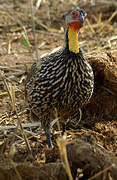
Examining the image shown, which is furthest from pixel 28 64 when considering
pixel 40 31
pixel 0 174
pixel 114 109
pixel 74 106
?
pixel 0 174

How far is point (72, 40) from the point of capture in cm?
316

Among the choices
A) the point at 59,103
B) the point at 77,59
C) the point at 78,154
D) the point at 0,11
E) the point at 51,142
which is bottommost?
the point at 51,142

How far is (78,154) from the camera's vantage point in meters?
2.67

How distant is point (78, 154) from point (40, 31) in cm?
383

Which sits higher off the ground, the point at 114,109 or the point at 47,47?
the point at 47,47

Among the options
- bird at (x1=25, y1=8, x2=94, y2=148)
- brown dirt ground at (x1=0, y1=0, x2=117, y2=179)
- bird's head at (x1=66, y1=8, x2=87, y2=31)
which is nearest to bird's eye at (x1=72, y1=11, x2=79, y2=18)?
bird's head at (x1=66, y1=8, x2=87, y2=31)

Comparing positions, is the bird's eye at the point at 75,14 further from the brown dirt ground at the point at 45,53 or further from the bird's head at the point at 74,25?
the brown dirt ground at the point at 45,53

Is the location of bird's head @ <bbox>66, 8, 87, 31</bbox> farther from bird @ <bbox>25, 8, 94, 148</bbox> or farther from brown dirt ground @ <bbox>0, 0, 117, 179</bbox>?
brown dirt ground @ <bbox>0, 0, 117, 179</bbox>

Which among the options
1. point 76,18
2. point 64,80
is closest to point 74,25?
point 76,18

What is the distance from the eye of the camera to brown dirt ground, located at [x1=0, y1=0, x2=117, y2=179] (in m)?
3.28

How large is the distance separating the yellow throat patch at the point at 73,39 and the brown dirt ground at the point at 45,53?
573mm

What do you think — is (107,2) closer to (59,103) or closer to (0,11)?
(0,11)

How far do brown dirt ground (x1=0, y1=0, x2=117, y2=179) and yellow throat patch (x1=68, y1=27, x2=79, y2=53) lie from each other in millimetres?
573

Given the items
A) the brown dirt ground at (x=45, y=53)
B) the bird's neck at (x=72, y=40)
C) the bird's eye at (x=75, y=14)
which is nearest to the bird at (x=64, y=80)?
the bird's neck at (x=72, y=40)
